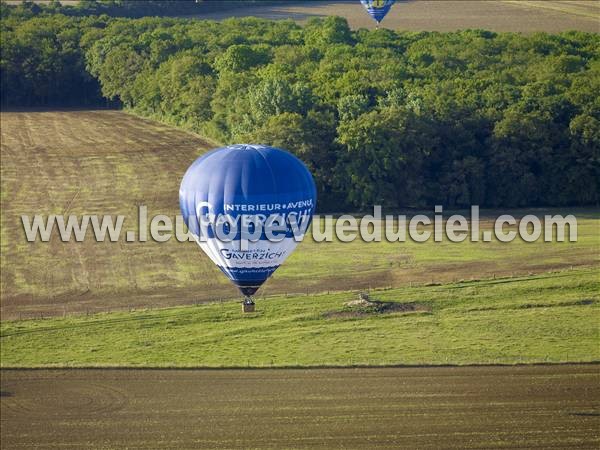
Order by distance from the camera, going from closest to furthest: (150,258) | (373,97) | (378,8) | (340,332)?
(340,332)
(150,258)
(373,97)
(378,8)

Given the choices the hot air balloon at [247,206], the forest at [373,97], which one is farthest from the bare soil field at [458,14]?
the hot air balloon at [247,206]

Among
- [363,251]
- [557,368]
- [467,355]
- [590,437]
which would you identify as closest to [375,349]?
[467,355]

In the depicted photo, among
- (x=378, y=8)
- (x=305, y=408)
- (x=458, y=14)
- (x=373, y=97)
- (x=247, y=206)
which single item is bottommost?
(x=305, y=408)

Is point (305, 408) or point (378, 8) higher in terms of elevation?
point (378, 8)

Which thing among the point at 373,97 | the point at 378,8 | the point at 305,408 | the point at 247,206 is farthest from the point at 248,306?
the point at 378,8

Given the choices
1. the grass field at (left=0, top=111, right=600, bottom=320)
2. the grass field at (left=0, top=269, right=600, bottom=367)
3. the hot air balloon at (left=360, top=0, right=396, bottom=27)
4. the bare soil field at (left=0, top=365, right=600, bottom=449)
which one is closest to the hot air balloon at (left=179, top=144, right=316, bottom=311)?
the bare soil field at (left=0, top=365, right=600, bottom=449)

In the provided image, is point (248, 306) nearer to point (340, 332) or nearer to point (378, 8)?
point (340, 332)
